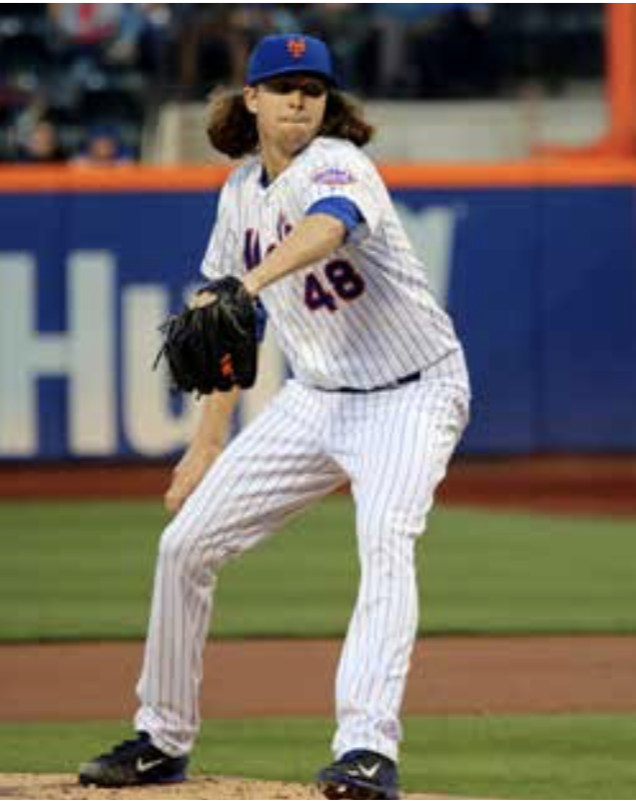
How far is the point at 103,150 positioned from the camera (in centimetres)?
1611

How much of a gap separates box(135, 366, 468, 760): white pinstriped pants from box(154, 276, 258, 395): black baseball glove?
20 cm

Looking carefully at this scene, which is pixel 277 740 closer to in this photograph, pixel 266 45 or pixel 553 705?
pixel 553 705

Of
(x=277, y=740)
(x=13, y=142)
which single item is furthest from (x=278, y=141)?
(x=13, y=142)

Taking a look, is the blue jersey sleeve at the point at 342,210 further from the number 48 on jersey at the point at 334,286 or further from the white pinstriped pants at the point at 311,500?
the white pinstriped pants at the point at 311,500

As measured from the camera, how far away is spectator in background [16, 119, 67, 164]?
51.7 ft

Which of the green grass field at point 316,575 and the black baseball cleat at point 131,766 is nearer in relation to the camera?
the black baseball cleat at point 131,766

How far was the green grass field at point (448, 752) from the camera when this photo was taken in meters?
6.13

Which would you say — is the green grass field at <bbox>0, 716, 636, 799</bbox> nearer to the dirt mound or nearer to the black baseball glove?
the dirt mound

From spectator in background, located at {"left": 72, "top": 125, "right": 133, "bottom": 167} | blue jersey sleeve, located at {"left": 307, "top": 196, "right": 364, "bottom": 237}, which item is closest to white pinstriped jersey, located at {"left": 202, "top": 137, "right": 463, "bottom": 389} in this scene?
blue jersey sleeve, located at {"left": 307, "top": 196, "right": 364, "bottom": 237}

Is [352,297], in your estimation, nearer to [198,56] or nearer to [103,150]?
[103,150]

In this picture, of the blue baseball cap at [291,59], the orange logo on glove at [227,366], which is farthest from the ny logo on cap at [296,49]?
the orange logo on glove at [227,366]

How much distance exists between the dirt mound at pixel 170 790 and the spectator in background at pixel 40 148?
33.0 ft

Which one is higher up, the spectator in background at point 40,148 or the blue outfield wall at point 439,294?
the spectator in background at point 40,148

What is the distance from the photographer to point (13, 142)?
16.3 metres
